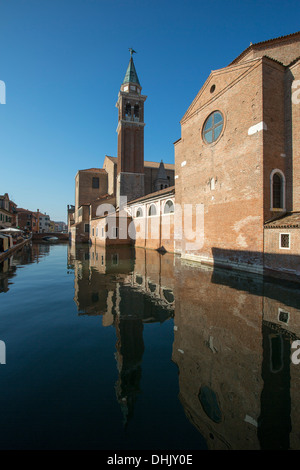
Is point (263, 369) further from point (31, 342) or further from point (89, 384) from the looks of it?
point (31, 342)

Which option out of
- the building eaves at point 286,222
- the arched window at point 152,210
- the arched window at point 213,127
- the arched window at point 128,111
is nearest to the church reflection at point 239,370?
the building eaves at point 286,222

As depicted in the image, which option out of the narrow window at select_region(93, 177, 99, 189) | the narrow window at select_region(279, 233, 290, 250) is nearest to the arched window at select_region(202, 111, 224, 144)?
the narrow window at select_region(279, 233, 290, 250)

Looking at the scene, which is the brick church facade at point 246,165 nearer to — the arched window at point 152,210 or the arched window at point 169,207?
the arched window at point 169,207

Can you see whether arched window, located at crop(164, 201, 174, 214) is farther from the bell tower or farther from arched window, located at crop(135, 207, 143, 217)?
the bell tower

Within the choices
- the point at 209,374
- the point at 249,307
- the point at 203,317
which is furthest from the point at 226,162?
the point at 209,374

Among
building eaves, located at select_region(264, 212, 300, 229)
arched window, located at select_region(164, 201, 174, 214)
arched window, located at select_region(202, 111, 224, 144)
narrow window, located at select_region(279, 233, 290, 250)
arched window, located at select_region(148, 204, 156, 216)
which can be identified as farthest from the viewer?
arched window, located at select_region(148, 204, 156, 216)

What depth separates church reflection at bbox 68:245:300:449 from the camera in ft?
7.21

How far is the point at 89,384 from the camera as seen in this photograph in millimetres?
2748

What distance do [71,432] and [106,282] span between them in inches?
258

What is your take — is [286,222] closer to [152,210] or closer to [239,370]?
[239,370]

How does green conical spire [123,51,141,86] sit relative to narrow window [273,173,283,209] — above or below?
above

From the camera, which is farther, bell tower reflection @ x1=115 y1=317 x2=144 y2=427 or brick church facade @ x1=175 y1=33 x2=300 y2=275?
brick church facade @ x1=175 y1=33 x2=300 y2=275

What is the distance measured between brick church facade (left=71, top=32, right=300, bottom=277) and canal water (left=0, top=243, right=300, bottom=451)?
4.94 meters

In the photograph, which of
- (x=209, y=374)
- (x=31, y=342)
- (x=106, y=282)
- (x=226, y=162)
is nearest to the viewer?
(x=209, y=374)
